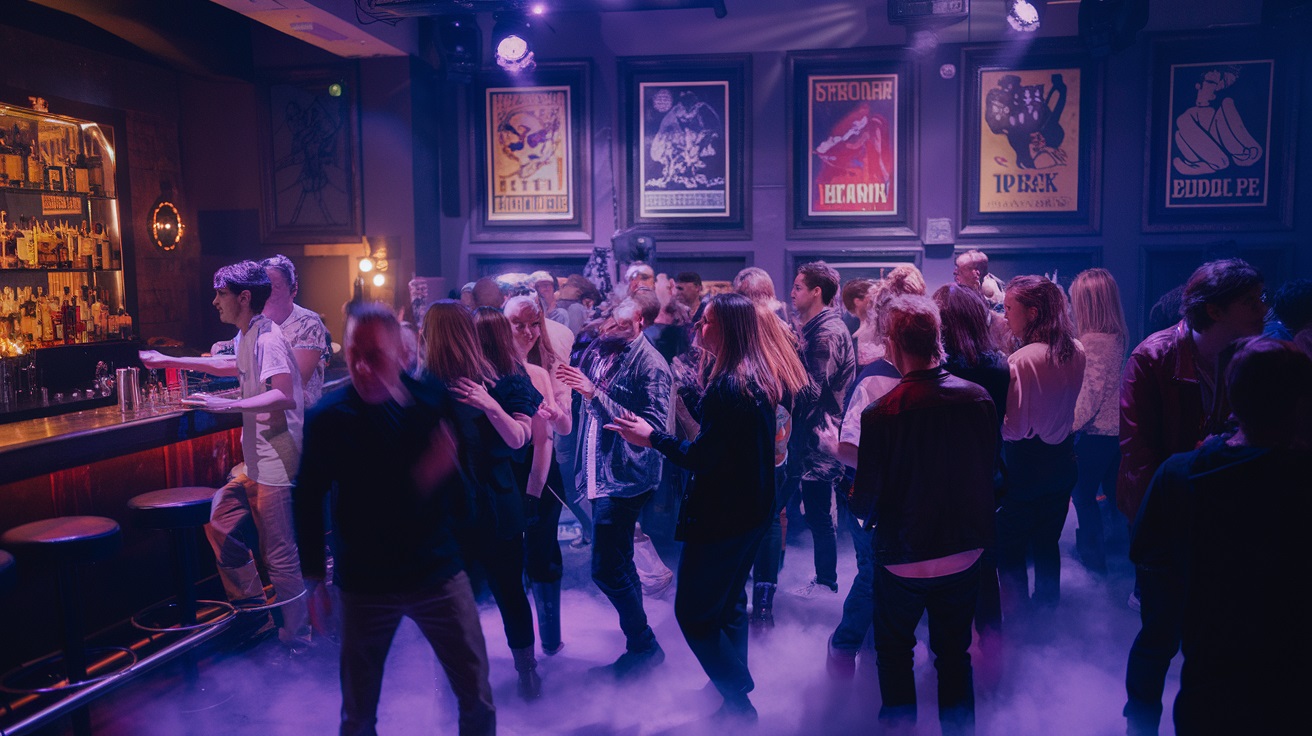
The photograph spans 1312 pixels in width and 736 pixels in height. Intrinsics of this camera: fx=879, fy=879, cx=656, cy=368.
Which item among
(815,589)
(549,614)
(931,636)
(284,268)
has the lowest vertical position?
(815,589)

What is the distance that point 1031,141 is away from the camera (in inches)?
291

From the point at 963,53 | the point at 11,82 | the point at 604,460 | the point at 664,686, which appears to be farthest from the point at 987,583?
the point at 11,82

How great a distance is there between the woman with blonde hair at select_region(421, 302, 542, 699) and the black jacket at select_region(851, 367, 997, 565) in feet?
3.95

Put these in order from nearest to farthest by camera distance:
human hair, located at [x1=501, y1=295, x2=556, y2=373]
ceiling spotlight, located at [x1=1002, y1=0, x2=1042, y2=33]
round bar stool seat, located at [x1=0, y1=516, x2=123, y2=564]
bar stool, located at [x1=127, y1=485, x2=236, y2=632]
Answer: round bar stool seat, located at [x1=0, y1=516, x2=123, y2=564]
bar stool, located at [x1=127, y1=485, x2=236, y2=632]
human hair, located at [x1=501, y1=295, x2=556, y2=373]
ceiling spotlight, located at [x1=1002, y1=0, x2=1042, y2=33]

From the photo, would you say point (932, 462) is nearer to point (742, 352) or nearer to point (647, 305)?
point (742, 352)

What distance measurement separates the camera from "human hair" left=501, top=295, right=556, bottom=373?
3.68 m

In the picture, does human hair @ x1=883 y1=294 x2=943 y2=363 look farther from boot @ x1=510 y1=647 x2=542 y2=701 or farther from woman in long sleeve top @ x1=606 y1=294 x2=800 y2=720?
boot @ x1=510 y1=647 x2=542 y2=701

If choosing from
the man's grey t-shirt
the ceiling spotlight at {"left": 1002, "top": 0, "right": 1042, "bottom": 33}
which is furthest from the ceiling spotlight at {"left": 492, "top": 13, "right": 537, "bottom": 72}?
the man's grey t-shirt

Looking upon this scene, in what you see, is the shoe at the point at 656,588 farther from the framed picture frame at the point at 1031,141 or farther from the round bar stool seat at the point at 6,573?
the framed picture frame at the point at 1031,141

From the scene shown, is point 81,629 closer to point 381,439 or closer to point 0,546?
point 0,546

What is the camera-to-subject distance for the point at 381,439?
2297 millimetres

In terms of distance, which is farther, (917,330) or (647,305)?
(647,305)

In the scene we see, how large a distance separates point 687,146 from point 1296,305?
508cm

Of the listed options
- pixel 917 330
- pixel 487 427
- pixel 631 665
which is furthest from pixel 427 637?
pixel 917 330
